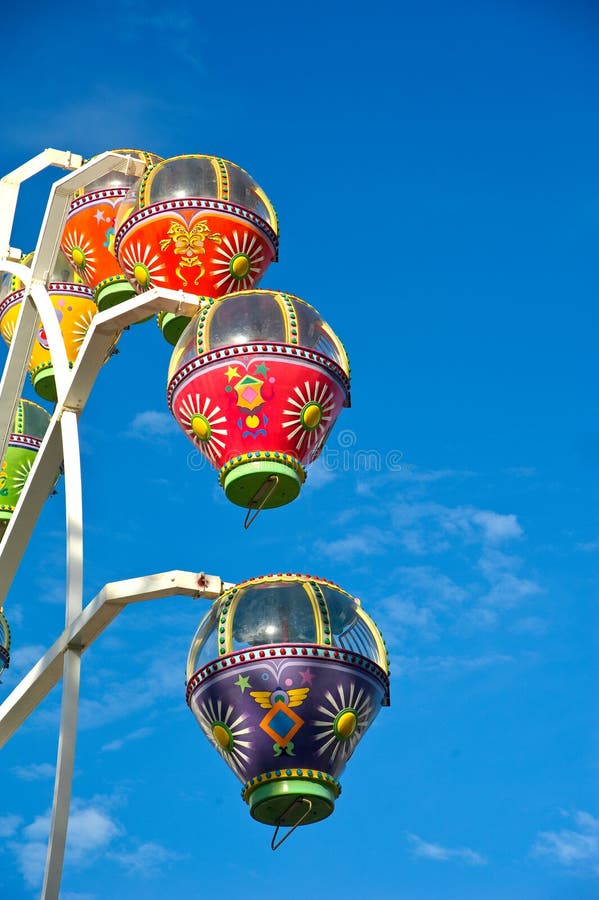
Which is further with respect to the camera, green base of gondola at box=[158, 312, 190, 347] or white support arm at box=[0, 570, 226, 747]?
green base of gondola at box=[158, 312, 190, 347]

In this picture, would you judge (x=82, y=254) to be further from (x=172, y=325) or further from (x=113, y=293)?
(x=172, y=325)

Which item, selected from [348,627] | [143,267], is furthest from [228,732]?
[143,267]

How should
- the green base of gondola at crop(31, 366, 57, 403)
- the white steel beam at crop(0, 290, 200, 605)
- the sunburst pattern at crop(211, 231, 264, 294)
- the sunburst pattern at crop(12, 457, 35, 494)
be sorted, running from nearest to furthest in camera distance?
the white steel beam at crop(0, 290, 200, 605) → the sunburst pattern at crop(211, 231, 264, 294) → the sunburst pattern at crop(12, 457, 35, 494) → the green base of gondola at crop(31, 366, 57, 403)

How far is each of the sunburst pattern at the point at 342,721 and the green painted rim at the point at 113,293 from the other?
21.2 feet

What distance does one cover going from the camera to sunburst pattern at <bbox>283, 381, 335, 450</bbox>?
13.4 meters

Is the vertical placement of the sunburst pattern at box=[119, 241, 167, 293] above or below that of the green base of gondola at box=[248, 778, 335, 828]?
above

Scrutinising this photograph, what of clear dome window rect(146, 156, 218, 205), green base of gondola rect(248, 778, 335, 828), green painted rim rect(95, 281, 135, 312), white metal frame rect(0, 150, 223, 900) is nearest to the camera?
white metal frame rect(0, 150, 223, 900)

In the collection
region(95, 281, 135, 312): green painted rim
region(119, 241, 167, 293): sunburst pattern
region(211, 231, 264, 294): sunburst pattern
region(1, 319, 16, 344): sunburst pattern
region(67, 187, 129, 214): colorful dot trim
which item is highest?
region(67, 187, 129, 214): colorful dot trim

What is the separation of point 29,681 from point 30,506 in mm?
Result: 2095

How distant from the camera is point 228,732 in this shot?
12227 millimetres

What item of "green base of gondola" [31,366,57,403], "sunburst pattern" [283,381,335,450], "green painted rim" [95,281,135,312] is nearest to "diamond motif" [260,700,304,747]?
"sunburst pattern" [283,381,335,450]

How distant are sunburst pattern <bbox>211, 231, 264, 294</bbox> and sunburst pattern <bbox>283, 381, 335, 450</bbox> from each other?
235 cm

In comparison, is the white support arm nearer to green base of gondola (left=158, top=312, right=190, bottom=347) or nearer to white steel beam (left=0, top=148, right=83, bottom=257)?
green base of gondola (left=158, top=312, right=190, bottom=347)

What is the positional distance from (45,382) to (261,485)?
6.27 metres
